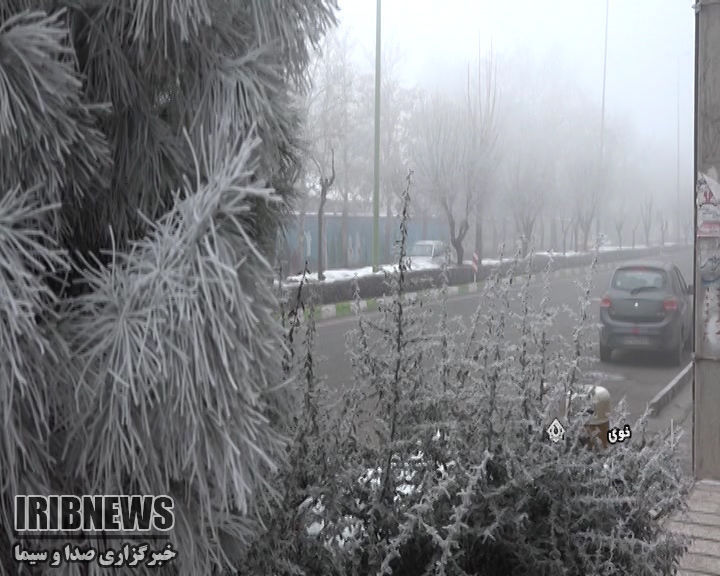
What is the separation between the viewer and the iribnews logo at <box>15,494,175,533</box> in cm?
134

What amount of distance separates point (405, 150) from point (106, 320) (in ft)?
50.7

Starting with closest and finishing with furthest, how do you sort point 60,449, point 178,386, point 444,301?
1. point 178,386
2. point 60,449
3. point 444,301

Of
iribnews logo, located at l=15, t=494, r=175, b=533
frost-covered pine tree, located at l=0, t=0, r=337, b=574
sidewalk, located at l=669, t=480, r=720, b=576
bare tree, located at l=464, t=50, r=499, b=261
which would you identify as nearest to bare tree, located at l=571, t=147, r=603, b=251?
bare tree, located at l=464, t=50, r=499, b=261

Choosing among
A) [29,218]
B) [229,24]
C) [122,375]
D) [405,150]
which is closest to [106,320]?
[122,375]

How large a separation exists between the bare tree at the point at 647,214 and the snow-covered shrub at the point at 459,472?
20676 mm

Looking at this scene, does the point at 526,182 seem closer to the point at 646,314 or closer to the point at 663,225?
the point at 663,225

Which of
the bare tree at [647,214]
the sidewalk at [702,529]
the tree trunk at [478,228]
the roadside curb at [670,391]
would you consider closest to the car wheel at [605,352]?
the roadside curb at [670,391]

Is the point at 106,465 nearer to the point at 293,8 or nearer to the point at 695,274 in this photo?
the point at 293,8

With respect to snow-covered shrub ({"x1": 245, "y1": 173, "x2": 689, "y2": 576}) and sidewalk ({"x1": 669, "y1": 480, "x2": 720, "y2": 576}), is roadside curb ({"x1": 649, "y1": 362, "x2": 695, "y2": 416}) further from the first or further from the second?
Answer: snow-covered shrub ({"x1": 245, "y1": 173, "x2": 689, "y2": 576})

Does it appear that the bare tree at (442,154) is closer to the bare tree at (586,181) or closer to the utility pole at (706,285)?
the bare tree at (586,181)

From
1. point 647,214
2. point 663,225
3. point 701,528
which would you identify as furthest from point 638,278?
point 647,214

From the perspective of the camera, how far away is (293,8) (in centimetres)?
157

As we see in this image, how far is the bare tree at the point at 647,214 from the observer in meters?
Result: 22.4

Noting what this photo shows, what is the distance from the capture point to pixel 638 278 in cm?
1059
